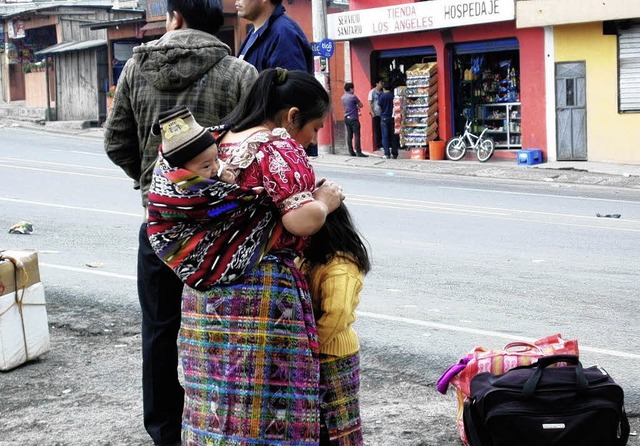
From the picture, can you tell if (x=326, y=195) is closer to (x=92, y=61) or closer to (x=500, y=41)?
(x=500, y=41)

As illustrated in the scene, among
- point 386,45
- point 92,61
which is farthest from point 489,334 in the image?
point 92,61

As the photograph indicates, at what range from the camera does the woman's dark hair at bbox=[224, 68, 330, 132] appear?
374 centimetres

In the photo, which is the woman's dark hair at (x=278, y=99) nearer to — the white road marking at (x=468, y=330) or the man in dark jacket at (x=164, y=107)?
the man in dark jacket at (x=164, y=107)

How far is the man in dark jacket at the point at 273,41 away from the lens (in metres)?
4.70

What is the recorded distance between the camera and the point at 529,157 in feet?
77.1

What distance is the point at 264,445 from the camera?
3588mm

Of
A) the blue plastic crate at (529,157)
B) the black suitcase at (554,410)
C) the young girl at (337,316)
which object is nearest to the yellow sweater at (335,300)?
the young girl at (337,316)

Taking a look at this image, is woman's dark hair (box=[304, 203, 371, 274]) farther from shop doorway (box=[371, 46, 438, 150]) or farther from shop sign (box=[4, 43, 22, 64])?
shop sign (box=[4, 43, 22, 64])

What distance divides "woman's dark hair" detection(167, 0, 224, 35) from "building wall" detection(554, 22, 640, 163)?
19.4 meters

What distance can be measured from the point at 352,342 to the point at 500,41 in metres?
21.8

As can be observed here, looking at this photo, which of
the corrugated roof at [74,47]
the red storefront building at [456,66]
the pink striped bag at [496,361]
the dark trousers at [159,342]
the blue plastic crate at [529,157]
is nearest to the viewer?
the dark trousers at [159,342]

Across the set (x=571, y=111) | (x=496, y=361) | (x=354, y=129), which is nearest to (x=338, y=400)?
(x=496, y=361)

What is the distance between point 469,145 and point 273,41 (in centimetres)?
2078

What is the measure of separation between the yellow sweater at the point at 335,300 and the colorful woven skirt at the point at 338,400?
0.04m
